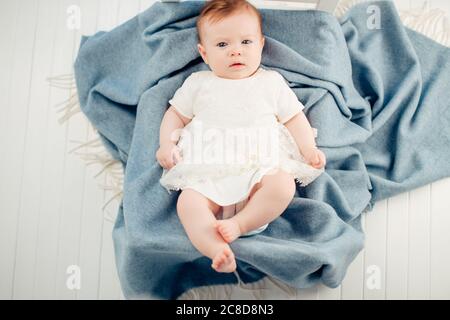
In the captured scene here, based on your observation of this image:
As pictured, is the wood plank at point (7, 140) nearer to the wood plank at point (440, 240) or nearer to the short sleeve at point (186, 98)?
the short sleeve at point (186, 98)

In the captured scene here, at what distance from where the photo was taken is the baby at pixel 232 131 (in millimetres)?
1066

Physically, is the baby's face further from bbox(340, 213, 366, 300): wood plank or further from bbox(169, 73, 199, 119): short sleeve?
bbox(340, 213, 366, 300): wood plank

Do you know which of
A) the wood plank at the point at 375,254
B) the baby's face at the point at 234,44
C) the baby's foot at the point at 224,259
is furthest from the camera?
the wood plank at the point at 375,254

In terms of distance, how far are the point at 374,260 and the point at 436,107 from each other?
45 centimetres

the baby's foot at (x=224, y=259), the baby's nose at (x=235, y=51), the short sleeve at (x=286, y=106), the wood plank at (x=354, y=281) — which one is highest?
the baby's nose at (x=235, y=51)

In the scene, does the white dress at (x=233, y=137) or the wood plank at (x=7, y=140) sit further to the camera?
the wood plank at (x=7, y=140)

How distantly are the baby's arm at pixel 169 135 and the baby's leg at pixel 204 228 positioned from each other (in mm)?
94

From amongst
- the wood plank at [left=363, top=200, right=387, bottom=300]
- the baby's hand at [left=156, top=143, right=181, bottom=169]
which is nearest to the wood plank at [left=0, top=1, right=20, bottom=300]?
the baby's hand at [left=156, top=143, right=181, bottom=169]

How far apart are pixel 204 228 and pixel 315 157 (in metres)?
0.30

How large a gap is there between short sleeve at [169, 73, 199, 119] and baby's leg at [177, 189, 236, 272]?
0.21 metres

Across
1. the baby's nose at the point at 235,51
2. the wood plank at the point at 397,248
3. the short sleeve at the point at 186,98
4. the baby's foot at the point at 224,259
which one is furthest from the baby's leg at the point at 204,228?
the wood plank at the point at 397,248

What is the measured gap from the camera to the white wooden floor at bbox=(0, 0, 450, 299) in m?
1.25

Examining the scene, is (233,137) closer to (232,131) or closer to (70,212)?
(232,131)

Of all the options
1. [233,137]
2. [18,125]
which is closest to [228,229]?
[233,137]
